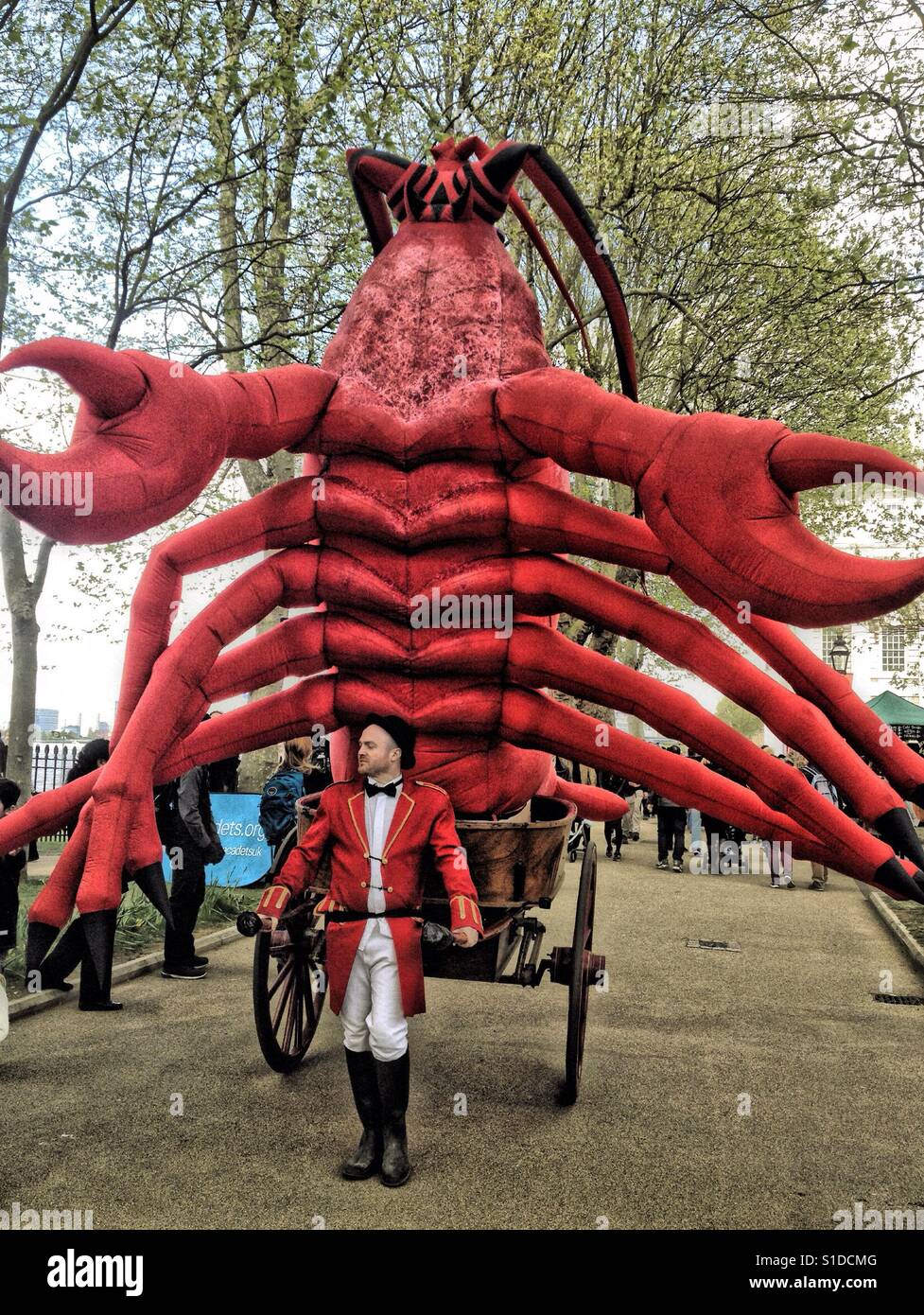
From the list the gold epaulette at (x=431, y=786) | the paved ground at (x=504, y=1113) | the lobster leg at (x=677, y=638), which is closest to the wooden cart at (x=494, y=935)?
the gold epaulette at (x=431, y=786)

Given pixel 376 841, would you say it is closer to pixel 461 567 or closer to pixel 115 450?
pixel 461 567

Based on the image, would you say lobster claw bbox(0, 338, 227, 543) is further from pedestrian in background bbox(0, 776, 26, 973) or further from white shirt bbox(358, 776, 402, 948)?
pedestrian in background bbox(0, 776, 26, 973)

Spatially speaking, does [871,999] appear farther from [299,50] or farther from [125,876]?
[299,50]

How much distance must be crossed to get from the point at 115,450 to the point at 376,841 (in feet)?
5.38

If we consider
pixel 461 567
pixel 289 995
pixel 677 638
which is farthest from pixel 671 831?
pixel 461 567

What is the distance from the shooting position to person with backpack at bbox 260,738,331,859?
8.62 meters

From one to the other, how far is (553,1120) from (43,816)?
8.30 ft

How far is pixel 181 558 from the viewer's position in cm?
338

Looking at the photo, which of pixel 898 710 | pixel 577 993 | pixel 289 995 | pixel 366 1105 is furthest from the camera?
pixel 898 710

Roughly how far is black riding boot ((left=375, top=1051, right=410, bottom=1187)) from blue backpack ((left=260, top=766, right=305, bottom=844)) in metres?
5.27

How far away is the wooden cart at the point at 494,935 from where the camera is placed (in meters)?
3.81

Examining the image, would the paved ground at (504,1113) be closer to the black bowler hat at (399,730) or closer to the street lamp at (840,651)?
the black bowler hat at (399,730)

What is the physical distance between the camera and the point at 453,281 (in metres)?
3.60
